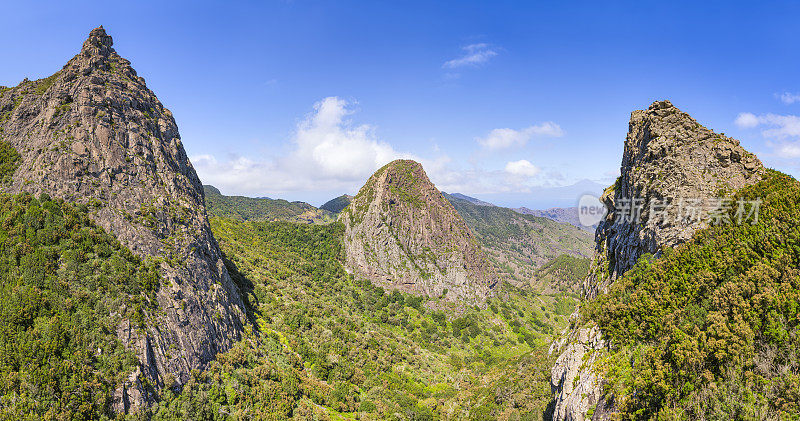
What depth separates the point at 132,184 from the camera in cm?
4666

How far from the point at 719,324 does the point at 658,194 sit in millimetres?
16053

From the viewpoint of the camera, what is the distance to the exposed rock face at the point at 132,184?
38188 millimetres

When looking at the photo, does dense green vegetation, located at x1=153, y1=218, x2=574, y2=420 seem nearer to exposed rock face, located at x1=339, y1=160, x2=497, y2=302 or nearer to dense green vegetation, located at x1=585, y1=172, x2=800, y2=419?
exposed rock face, located at x1=339, y1=160, x2=497, y2=302

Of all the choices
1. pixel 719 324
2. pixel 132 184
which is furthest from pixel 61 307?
pixel 719 324

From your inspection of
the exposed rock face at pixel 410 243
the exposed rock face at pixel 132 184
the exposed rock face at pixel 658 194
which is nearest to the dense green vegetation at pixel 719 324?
the exposed rock face at pixel 658 194

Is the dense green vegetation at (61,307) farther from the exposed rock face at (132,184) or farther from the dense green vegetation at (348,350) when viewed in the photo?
the dense green vegetation at (348,350)

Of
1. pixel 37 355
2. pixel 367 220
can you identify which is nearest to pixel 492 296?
pixel 367 220

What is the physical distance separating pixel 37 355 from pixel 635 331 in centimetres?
4909

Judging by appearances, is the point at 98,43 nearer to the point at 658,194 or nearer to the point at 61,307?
the point at 61,307

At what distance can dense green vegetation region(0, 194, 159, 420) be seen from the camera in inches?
1025

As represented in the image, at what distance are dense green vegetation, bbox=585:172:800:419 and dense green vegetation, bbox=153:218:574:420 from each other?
2043 cm

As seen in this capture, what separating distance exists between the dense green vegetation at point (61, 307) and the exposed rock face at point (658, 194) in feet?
135

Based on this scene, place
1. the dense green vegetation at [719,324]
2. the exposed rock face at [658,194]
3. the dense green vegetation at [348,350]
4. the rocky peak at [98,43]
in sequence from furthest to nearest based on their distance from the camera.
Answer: the rocky peak at [98,43]
the dense green vegetation at [348,350]
the exposed rock face at [658,194]
the dense green vegetation at [719,324]

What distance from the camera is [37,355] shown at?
2711cm
